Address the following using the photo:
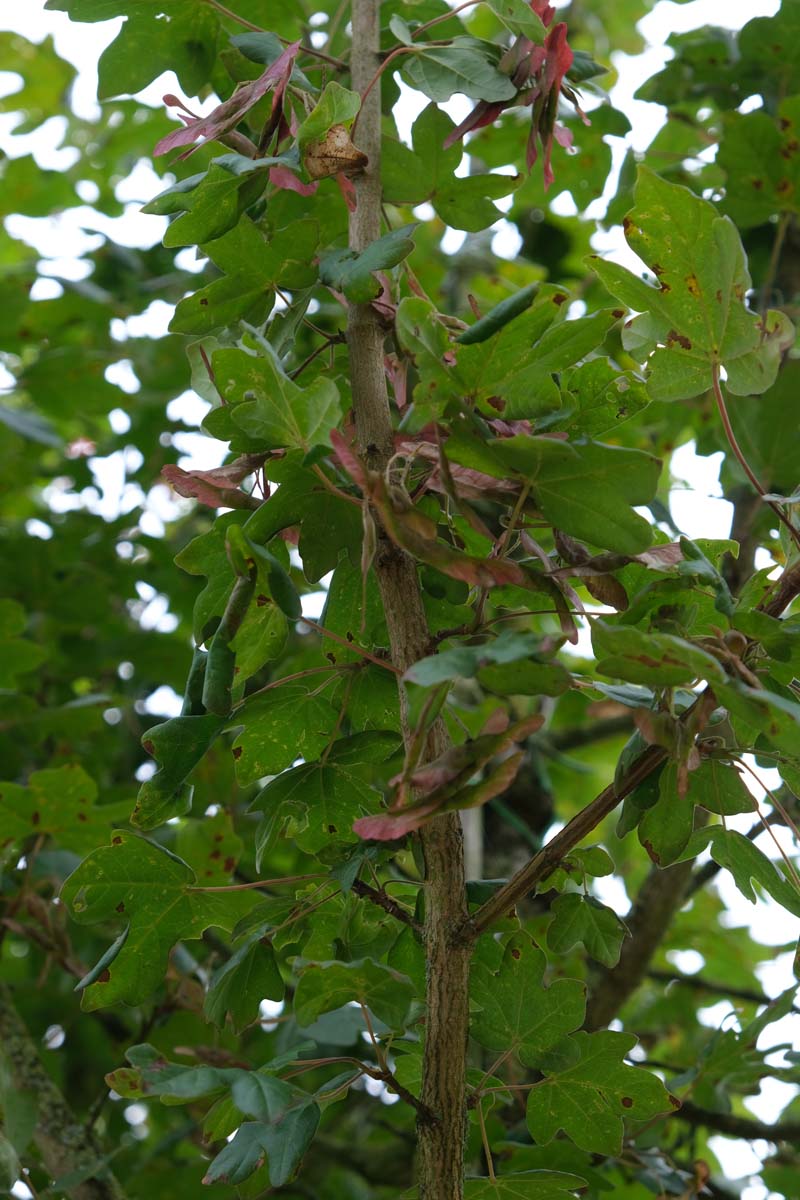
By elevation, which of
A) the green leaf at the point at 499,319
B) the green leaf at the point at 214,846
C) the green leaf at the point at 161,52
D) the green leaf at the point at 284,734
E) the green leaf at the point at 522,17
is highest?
the green leaf at the point at 522,17

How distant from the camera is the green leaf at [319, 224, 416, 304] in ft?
2.49

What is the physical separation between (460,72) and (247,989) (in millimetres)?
685

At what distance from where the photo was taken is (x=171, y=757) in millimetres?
770

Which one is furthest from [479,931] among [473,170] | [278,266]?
[473,170]

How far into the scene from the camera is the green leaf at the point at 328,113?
75cm

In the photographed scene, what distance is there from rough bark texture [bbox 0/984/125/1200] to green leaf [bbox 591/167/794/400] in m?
0.91

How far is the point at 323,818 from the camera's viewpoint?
855 millimetres

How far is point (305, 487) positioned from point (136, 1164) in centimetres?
118

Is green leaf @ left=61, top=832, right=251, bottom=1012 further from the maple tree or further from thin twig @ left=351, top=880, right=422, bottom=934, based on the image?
thin twig @ left=351, top=880, right=422, bottom=934

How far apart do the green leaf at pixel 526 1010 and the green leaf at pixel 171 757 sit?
257 mm

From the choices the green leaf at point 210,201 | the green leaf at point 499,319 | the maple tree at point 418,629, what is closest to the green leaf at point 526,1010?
the maple tree at point 418,629

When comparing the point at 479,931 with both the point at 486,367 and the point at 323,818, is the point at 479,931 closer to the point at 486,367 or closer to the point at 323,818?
the point at 323,818

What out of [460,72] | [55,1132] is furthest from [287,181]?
[55,1132]

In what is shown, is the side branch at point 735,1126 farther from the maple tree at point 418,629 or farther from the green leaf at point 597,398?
the green leaf at point 597,398
